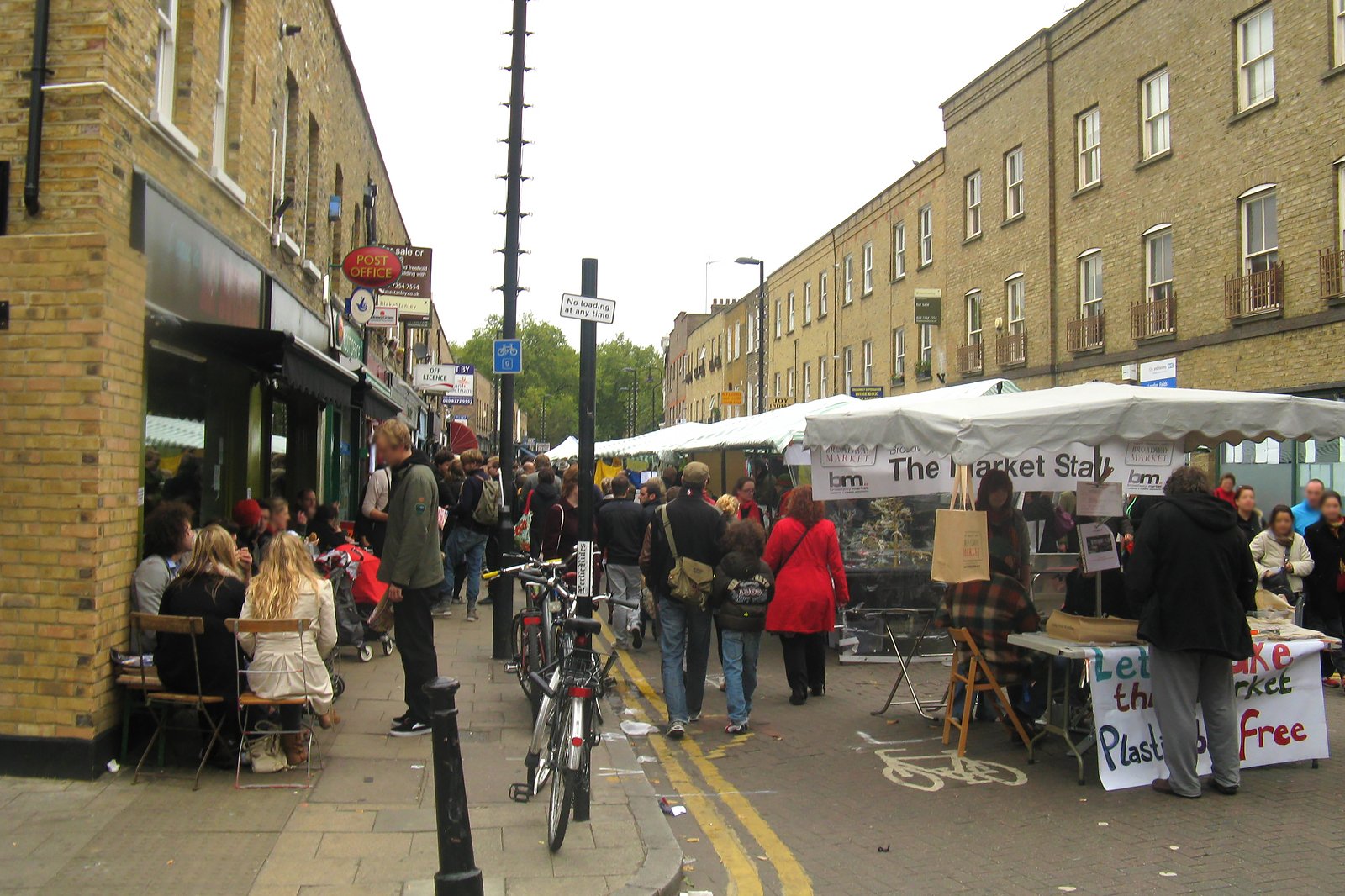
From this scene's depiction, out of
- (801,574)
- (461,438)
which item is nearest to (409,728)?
(801,574)

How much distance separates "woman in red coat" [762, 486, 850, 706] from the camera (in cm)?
857

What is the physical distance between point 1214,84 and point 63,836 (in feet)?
65.1

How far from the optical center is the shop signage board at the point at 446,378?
63.7 ft

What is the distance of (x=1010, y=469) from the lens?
27.8 feet

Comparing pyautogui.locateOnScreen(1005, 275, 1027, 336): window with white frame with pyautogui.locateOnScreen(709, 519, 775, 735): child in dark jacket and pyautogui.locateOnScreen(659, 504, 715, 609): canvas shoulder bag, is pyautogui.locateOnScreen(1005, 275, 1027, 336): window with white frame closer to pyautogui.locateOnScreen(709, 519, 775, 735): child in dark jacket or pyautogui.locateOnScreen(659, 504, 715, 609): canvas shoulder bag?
pyautogui.locateOnScreen(709, 519, 775, 735): child in dark jacket

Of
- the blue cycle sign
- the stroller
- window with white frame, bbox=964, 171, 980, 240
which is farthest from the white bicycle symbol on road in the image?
window with white frame, bbox=964, 171, 980, 240

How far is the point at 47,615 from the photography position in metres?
5.68

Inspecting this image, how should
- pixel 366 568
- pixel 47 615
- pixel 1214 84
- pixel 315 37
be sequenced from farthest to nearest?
pixel 1214 84, pixel 315 37, pixel 366 568, pixel 47 615

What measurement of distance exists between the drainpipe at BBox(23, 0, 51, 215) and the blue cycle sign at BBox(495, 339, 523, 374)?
205 inches

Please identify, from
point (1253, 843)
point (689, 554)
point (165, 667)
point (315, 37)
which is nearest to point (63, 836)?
point (165, 667)

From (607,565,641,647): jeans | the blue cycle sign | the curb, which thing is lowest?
the curb

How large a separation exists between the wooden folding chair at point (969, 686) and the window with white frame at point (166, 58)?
6680 millimetres

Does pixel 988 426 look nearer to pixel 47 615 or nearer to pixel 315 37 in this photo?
pixel 47 615

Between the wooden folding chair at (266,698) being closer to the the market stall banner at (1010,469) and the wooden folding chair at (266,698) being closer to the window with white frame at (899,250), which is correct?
the the market stall banner at (1010,469)
